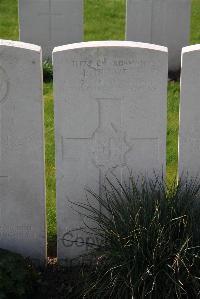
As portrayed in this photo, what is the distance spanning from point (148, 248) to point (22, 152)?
1108mm

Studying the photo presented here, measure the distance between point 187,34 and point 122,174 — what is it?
17.4ft

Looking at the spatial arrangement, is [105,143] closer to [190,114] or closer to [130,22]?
[190,114]

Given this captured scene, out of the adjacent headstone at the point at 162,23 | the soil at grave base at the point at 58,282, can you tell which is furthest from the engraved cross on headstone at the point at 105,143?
the adjacent headstone at the point at 162,23

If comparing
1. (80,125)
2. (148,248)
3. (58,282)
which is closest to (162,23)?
(80,125)

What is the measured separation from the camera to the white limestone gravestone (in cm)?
434

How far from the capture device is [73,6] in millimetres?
9250

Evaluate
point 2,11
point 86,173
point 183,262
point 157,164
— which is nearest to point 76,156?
point 86,173

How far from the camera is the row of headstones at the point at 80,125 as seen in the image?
4.35 m

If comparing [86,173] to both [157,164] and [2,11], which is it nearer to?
[157,164]

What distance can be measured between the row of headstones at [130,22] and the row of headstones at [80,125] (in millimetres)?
4945

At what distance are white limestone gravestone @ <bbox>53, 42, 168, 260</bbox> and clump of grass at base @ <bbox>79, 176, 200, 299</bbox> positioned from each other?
25 cm

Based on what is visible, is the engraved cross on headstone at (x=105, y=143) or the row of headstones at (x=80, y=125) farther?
the engraved cross on headstone at (x=105, y=143)

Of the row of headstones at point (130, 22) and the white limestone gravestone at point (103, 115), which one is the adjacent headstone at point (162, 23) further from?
the white limestone gravestone at point (103, 115)

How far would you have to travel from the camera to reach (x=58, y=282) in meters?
4.60
